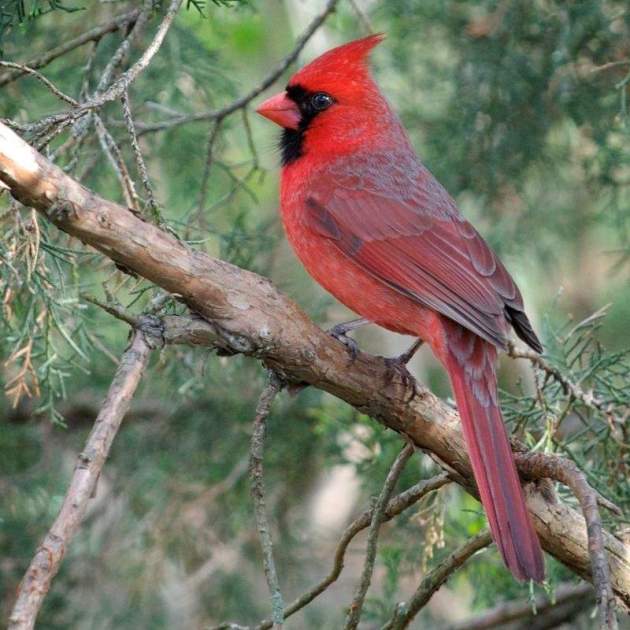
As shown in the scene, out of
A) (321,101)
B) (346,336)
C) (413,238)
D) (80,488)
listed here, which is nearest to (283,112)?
(321,101)

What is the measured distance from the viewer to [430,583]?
7.82ft

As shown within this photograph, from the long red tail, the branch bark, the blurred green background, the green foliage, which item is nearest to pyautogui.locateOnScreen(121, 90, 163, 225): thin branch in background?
the branch bark

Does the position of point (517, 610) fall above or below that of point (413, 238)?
below

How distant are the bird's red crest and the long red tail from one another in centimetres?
113

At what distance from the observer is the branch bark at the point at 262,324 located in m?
1.95

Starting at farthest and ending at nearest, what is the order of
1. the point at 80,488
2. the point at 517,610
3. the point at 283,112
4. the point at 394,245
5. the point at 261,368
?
the point at 261,368 → the point at 283,112 → the point at 517,610 → the point at 394,245 → the point at 80,488

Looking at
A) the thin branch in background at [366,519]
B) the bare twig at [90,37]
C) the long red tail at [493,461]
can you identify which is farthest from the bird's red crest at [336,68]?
the thin branch in background at [366,519]

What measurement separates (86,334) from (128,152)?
1078 mm

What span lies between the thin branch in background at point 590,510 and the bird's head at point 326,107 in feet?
4.64

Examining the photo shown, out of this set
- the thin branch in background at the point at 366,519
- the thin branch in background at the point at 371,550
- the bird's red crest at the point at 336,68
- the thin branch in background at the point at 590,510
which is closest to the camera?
the thin branch in background at the point at 590,510

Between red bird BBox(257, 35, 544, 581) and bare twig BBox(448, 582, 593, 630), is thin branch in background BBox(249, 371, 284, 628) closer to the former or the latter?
red bird BBox(257, 35, 544, 581)

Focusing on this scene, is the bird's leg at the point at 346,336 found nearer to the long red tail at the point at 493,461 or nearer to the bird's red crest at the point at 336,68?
the long red tail at the point at 493,461

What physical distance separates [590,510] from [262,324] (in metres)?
0.71

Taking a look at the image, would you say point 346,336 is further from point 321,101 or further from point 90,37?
point 321,101
